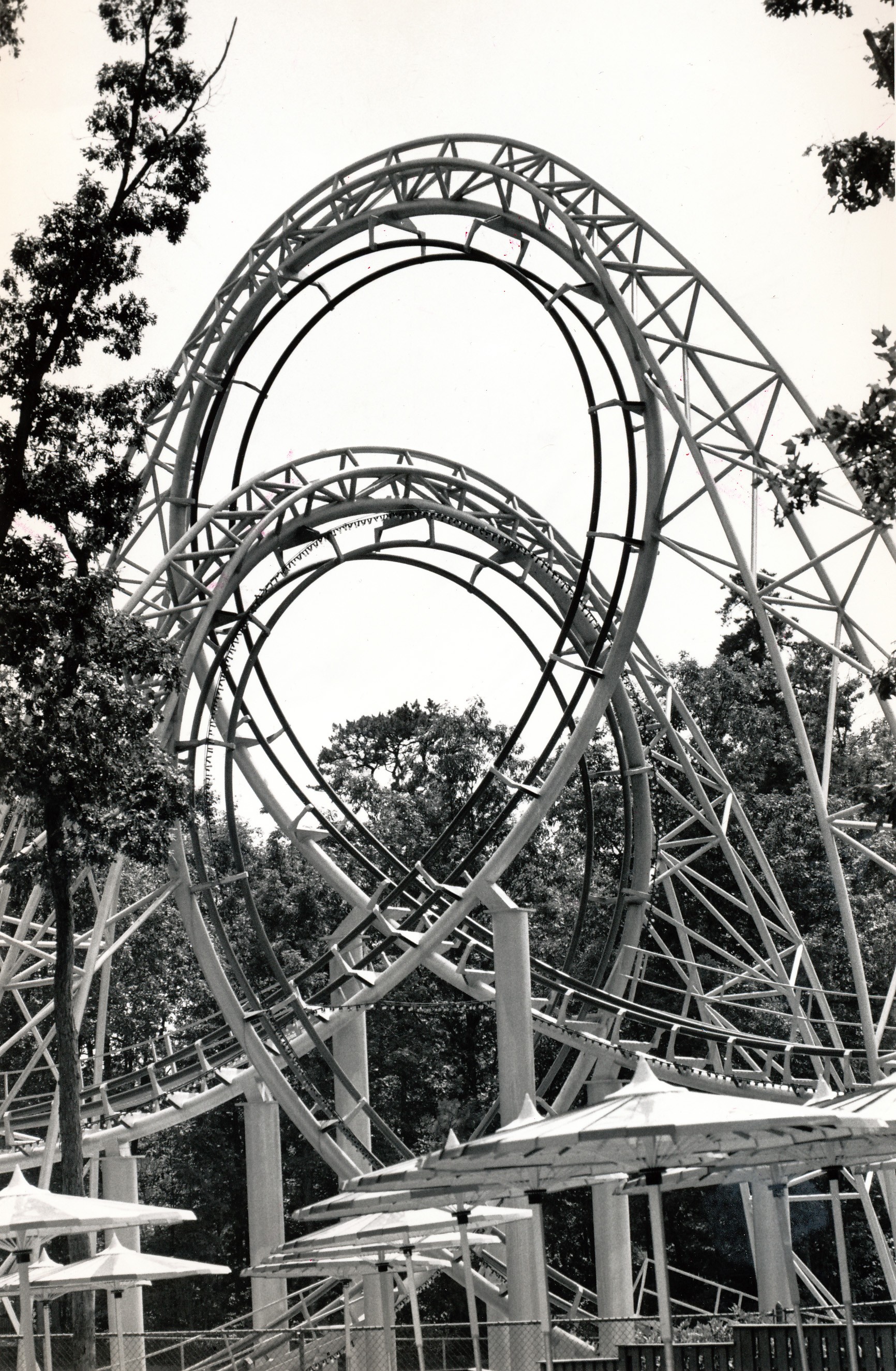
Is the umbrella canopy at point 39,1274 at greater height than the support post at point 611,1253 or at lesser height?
greater

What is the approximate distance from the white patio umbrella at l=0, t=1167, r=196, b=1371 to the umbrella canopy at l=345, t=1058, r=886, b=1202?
3824mm

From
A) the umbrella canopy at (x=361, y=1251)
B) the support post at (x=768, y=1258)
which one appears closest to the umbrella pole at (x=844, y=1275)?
the umbrella canopy at (x=361, y=1251)

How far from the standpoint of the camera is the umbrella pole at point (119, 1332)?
17.6 meters

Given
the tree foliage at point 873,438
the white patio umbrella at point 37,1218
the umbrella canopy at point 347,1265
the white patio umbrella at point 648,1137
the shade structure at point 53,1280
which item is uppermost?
the tree foliage at point 873,438

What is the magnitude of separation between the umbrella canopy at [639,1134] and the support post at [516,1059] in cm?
767

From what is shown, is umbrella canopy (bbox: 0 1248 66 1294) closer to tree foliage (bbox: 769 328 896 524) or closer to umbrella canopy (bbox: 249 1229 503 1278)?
umbrella canopy (bbox: 249 1229 503 1278)

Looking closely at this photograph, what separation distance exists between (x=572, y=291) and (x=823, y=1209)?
24.8 metres

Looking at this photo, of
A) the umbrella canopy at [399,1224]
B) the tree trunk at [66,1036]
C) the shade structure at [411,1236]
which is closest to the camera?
the shade structure at [411,1236]

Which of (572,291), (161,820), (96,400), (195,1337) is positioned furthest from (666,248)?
(195,1337)

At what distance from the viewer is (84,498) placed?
51.5 feet

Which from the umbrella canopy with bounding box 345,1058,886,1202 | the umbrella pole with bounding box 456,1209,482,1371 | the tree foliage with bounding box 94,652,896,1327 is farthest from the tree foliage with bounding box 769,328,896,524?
the tree foliage with bounding box 94,652,896,1327

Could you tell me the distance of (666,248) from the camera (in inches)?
720

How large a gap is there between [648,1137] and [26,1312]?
678 cm

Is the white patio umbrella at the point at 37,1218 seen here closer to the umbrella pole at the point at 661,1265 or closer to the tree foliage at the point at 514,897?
the umbrella pole at the point at 661,1265
